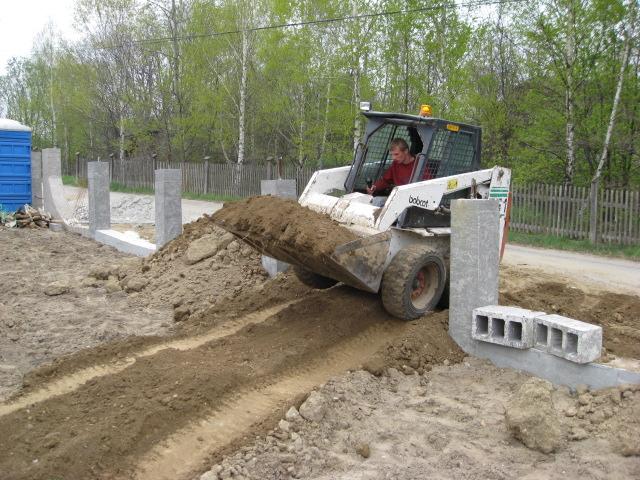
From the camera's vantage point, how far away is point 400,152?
8.09 metres

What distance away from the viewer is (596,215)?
15117 mm

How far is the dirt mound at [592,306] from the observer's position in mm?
6772

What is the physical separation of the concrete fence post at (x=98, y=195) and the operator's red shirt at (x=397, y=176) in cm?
760

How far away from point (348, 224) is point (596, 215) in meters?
9.92

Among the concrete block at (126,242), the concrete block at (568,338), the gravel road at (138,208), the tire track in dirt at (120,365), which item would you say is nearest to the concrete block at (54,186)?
the gravel road at (138,208)

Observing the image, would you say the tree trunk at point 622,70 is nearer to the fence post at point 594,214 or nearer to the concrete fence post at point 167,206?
the fence post at point 594,214

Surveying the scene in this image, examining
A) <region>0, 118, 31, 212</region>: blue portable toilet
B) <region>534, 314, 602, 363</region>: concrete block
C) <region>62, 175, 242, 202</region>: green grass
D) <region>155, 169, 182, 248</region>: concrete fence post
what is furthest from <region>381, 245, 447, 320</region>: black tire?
<region>62, 175, 242, 202</region>: green grass

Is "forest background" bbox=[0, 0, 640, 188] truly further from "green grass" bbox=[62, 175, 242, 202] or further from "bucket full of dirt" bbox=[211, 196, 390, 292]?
"bucket full of dirt" bbox=[211, 196, 390, 292]

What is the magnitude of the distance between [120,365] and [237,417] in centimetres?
178

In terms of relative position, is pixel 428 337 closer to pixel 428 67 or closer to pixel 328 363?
pixel 328 363

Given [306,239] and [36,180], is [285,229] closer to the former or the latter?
[306,239]

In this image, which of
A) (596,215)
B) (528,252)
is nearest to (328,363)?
(528,252)

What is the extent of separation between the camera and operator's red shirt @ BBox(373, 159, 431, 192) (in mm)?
7984

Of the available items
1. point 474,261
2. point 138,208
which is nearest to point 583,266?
point 474,261
